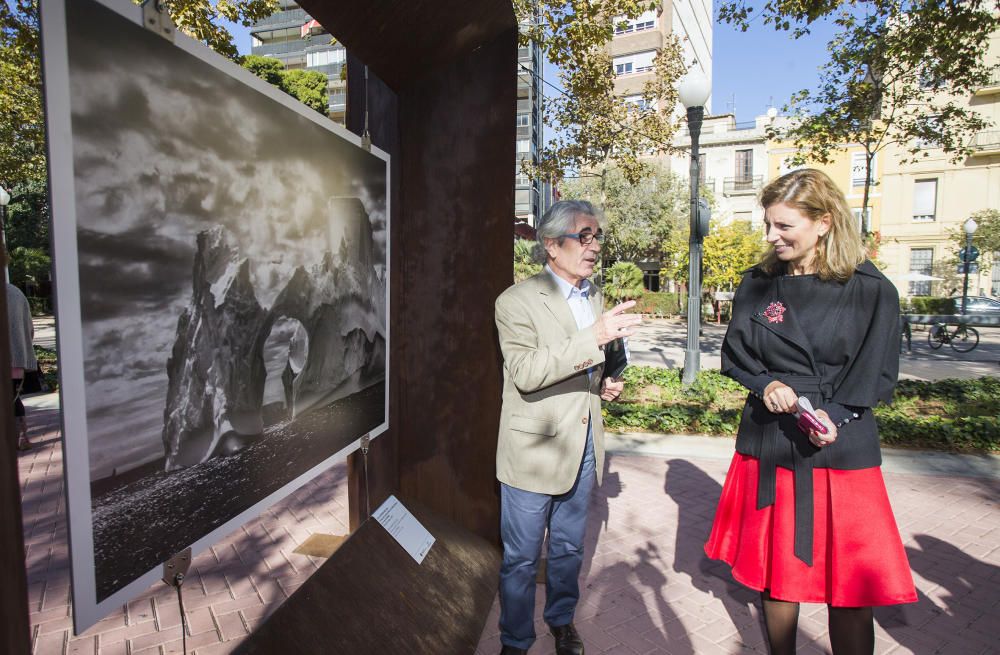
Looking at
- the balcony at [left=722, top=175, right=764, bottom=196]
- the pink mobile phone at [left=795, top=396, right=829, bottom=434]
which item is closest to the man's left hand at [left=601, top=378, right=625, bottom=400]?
the pink mobile phone at [left=795, top=396, right=829, bottom=434]

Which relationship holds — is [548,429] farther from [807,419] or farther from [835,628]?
[835,628]

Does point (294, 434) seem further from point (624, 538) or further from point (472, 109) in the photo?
point (624, 538)

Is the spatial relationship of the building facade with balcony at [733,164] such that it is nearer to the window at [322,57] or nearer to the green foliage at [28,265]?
the window at [322,57]

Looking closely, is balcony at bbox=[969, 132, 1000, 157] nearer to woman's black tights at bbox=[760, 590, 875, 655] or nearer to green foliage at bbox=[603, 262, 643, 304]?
green foliage at bbox=[603, 262, 643, 304]

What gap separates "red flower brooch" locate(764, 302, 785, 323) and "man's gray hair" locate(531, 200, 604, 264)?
0.80 meters

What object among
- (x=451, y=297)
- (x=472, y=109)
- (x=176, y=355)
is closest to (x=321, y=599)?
(x=176, y=355)

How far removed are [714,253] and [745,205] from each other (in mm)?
12851

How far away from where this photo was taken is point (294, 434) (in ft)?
6.77

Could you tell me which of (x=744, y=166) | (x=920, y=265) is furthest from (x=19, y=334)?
(x=744, y=166)

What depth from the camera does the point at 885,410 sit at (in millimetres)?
6844

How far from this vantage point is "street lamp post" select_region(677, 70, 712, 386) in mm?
7793

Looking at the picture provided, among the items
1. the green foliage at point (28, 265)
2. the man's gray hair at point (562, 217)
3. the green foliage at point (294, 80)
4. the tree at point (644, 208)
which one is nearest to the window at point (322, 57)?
the tree at point (644, 208)

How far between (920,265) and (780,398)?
3756 cm

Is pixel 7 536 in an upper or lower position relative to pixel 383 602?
upper
